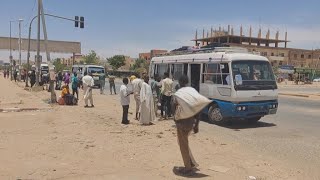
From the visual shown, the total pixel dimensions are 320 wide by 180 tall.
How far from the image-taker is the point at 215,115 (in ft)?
47.2

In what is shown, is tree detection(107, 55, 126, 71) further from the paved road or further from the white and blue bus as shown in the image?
the white and blue bus

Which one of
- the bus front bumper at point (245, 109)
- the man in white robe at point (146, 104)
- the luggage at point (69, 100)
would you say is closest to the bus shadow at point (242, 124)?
the bus front bumper at point (245, 109)

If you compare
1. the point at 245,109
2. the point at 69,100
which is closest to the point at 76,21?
the point at 69,100

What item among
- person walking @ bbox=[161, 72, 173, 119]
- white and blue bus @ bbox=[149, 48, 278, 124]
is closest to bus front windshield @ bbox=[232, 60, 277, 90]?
white and blue bus @ bbox=[149, 48, 278, 124]

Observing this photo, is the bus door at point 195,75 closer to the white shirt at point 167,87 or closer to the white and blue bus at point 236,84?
the white and blue bus at point 236,84

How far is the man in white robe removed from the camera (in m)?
13.7

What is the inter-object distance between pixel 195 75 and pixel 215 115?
6.06 ft

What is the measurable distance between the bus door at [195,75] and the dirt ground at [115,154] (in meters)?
1.91

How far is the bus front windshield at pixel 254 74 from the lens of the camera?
13.5m

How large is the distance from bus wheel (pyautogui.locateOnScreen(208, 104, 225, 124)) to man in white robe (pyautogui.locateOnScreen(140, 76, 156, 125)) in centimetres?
206

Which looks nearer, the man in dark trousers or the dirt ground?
the man in dark trousers

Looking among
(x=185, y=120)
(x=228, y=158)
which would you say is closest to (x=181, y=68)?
(x=228, y=158)

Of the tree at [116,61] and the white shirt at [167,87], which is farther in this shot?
the tree at [116,61]

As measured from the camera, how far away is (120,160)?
8.56 m
